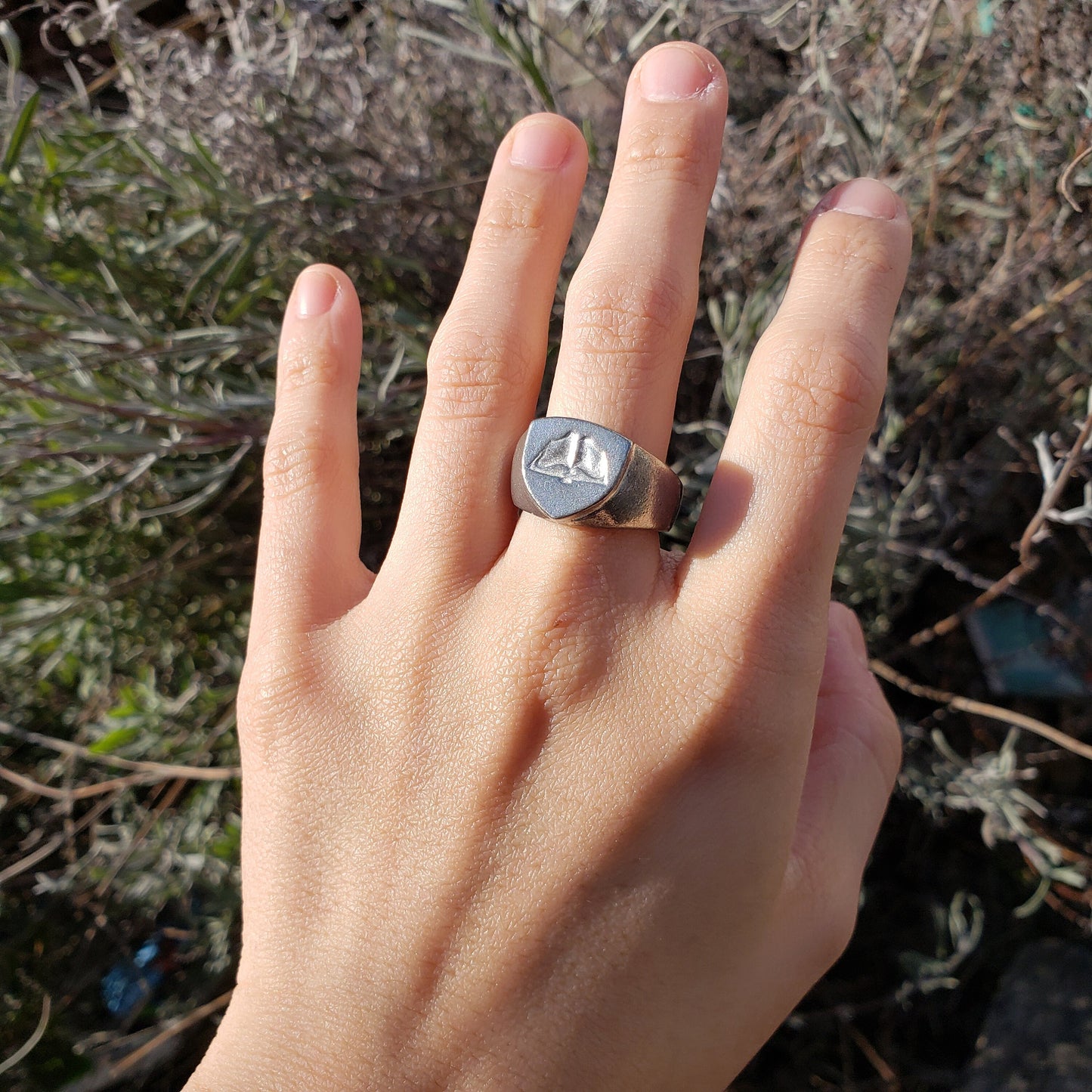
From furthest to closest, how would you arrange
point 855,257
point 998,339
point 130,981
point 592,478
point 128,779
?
point 130,981 → point 128,779 → point 998,339 → point 855,257 → point 592,478

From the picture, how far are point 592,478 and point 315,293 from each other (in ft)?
2.10

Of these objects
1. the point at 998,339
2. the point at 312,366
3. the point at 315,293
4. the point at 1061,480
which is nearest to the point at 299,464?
the point at 312,366

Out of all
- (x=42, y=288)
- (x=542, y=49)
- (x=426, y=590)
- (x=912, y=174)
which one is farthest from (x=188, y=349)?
(x=912, y=174)

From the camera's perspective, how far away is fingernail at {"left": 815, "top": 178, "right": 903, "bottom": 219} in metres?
1.19

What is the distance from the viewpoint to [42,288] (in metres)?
1.65

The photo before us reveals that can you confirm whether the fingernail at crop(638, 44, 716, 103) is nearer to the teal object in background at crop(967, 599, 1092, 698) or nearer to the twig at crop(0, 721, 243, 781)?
the teal object in background at crop(967, 599, 1092, 698)

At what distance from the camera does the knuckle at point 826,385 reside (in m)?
1.12

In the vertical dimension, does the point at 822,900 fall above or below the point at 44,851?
above

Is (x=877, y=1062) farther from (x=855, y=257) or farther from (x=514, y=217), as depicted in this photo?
(x=514, y=217)

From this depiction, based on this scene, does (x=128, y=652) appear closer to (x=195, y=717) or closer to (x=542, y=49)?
(x=195, y=717)

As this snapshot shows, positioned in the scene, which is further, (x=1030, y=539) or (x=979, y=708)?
(x=979, y=708)

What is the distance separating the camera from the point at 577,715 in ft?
3.71

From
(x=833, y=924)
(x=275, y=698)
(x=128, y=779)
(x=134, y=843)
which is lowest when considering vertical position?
(x=134, y=843)

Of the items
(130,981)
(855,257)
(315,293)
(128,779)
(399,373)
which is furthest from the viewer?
(130,981)
